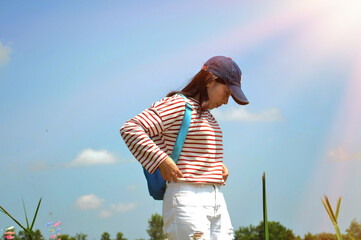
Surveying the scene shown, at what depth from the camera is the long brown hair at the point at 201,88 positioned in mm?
3465

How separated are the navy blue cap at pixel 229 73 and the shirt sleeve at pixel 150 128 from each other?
367mm

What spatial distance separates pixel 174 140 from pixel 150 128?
208mm

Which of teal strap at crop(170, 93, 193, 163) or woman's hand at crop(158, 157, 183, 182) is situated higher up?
teal strap at crop(170, 93, 193, 163)

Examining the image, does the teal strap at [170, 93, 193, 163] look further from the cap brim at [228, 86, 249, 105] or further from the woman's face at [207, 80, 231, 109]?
the cap brim at [228, 86, 249, 105]

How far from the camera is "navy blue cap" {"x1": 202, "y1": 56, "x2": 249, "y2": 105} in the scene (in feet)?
11.4

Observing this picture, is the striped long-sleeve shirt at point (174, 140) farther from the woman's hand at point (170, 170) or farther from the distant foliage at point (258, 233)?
the distant foliage at point (258, 233)

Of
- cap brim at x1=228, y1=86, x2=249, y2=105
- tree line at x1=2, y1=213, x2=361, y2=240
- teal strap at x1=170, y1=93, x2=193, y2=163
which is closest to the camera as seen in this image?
teal strap at x1=170, y1=93, x2=193, y2=163

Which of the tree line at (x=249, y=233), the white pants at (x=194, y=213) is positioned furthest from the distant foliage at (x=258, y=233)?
the white pants at (x=194, y=213)

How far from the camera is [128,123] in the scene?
3221 mm

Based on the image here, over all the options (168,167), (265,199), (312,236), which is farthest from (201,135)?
(312,236)

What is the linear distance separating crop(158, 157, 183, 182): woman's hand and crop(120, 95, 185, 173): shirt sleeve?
0.03 m

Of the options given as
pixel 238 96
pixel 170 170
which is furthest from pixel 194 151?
pixel 238 96

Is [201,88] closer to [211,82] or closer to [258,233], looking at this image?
[211,82]

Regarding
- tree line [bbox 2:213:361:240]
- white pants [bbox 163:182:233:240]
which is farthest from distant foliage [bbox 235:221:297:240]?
white pants [bbox 163:182:233:240]
